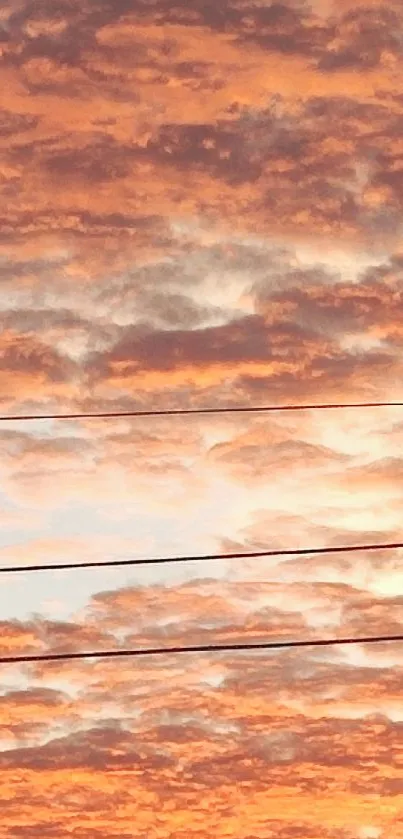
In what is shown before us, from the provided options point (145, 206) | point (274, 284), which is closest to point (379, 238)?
point (274, 284)

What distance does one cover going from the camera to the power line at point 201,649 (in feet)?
2.83

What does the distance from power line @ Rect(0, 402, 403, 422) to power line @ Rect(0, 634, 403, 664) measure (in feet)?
0.71

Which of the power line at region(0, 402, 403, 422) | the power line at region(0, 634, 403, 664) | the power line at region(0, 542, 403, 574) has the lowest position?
the power line at region(0, 634, 403, 664)

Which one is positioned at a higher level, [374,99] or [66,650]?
[374,99]

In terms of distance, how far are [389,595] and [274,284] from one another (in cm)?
32

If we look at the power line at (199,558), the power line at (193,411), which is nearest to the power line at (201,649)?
the power line at (199,558)

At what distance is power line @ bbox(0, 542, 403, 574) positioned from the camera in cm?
87

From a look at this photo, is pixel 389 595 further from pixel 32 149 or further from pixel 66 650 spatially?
pixel 32 149

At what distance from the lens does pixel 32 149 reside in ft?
2.90

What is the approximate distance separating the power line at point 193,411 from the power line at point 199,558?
0.44 ft

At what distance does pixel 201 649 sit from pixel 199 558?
0.28ft

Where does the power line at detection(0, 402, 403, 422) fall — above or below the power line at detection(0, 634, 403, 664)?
above

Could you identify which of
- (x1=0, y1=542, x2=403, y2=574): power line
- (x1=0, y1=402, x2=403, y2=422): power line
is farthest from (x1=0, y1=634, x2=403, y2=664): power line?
(x1=0, y1=402, x2=403, y2=422): power line

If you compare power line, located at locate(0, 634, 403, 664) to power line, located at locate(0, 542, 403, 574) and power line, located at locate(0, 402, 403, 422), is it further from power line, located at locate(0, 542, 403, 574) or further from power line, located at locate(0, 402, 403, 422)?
power line, located at locate(0, 402, 403, 422)
